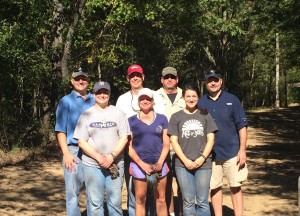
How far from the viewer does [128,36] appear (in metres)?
24.5

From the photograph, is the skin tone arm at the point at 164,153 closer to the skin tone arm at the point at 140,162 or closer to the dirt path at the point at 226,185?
the skin tone arm at the point at 140,162

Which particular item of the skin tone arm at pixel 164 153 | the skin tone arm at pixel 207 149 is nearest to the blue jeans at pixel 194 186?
the skin tone arm at pixel 207 149

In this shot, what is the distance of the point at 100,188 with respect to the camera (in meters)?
4.96

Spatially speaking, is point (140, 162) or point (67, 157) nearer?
point (67, 157)

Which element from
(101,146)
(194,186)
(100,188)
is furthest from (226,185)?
(101,146)

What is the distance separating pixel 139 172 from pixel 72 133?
0.90 m

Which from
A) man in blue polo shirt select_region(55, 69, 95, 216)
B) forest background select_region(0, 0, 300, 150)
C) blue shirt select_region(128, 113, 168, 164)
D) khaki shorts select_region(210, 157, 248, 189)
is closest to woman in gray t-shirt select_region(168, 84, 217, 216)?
blue shirt select_region(128, 113, 168, 164)

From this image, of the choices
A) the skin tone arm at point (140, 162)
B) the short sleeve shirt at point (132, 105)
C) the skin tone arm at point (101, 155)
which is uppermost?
the short sleeve shirt at point (132, 105)

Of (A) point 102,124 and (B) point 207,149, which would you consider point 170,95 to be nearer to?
(B) point 207,149

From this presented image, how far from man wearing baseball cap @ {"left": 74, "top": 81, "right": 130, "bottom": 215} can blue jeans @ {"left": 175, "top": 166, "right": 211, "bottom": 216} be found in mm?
730

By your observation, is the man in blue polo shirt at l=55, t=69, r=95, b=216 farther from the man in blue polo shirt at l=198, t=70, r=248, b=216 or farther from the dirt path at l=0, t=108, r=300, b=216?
the dirt path at l=0, t=108, r=300, b=216

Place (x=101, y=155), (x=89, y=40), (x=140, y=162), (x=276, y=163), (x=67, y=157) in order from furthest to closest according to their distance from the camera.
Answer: (x=89, y=40)
(x=276, y=163)
(x=140, y=162)
(x=67, y=157)
(x=101, y=155)

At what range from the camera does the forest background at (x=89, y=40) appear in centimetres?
1166

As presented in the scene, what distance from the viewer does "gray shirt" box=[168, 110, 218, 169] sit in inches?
202
